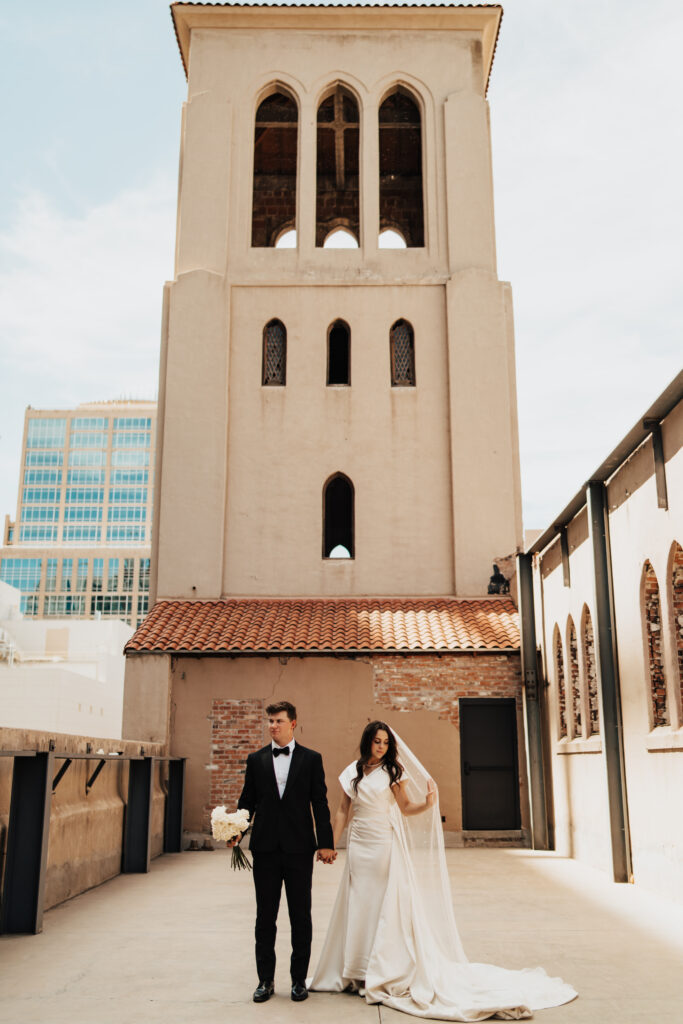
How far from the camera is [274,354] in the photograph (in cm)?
2267

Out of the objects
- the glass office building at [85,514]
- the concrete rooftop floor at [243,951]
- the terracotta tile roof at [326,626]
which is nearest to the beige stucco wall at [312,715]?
the terracotta tile roof at [326,626]

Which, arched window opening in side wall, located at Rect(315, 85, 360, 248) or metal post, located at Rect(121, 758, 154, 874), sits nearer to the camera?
metal post, located at Rect(121, 758, 154, 874)

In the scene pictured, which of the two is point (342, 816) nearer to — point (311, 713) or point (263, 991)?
point (263, 991)

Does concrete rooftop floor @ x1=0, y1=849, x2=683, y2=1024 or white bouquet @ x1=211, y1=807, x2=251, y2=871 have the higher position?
white bouquet @ x1=211, y1=807, x2=251, y2=871

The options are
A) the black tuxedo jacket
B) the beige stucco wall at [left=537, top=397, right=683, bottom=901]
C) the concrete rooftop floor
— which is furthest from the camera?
the beige stucco wall at [left=537, top=397, right=683, bottom=901]

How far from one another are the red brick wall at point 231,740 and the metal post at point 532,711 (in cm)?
472

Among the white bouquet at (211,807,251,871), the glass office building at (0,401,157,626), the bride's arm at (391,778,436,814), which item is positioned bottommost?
the white bouquet at (211,807,251,871)

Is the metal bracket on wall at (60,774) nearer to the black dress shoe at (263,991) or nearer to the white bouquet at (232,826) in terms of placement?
the white bouquet at (232,826)

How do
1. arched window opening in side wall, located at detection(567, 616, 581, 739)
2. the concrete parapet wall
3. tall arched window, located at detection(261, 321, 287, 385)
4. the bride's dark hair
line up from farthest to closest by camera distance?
1. tall arched window, located at detection(261, 321, 287, 385)
2. arched window opening in side wall, located at detection(567, 616, 581, 739)
3. the concrete parapet wall
4. the bride's dark hair

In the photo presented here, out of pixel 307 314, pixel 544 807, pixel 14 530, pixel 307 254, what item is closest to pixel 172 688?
pixel 544 807

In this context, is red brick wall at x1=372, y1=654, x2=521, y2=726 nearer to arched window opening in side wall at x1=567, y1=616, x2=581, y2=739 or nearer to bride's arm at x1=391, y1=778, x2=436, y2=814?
arched window opening in side wall at x1=567, y1=616, x2=581, y2=739

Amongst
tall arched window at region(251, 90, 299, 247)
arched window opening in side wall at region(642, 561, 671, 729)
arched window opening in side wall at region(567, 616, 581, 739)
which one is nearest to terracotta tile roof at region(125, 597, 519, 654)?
arched window opening in side wall at region(567, 616, 581, 739)

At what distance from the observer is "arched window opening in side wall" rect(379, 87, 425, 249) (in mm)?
25812

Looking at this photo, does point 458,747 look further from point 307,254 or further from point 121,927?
point 307,254
